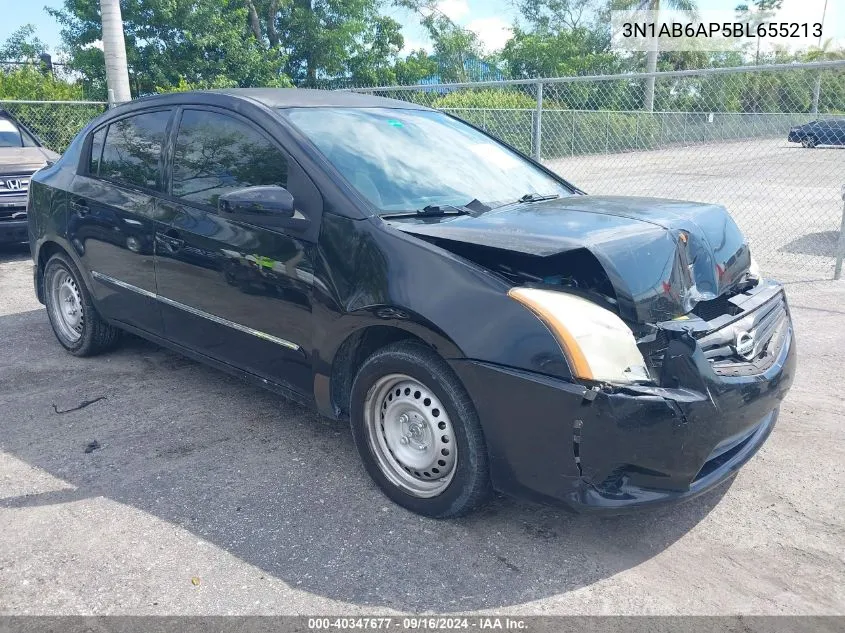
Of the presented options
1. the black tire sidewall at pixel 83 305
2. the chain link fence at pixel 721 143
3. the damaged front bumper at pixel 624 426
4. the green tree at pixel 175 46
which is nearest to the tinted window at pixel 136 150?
the black tire sidewall at pixel 83 305

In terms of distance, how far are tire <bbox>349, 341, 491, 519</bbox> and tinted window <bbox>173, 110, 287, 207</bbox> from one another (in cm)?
109

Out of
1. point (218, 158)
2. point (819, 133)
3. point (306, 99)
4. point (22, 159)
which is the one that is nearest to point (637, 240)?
point (306, 99)

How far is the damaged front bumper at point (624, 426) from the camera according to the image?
254 cm

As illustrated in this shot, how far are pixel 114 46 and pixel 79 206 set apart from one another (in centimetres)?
985

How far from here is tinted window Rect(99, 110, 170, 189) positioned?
4.27 meters

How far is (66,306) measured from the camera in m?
5.32

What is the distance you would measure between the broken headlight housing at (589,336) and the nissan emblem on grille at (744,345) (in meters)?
0.49

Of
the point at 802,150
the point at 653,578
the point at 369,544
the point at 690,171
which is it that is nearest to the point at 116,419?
the point at 369,544

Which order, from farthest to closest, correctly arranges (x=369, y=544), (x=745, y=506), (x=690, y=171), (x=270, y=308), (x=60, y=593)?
(x=690, y=171), (x=270, y=308), (x=745, y=506), (x=369, y=544), (x=60, y=593)

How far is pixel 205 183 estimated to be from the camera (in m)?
3.93

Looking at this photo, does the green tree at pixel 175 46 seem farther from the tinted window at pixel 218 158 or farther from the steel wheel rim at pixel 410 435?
the steel wheel rim at pixel 410 435

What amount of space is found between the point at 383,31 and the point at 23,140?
21515 mm

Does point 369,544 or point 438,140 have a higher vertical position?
point 438,140

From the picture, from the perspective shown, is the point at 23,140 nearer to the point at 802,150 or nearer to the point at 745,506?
the point at 745,506
